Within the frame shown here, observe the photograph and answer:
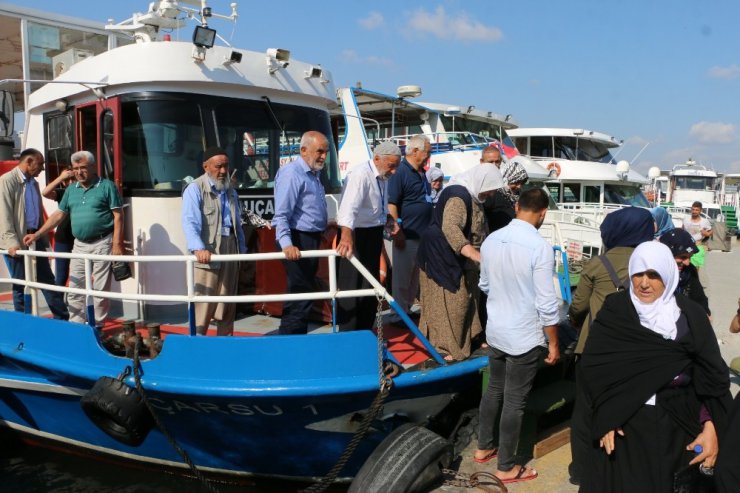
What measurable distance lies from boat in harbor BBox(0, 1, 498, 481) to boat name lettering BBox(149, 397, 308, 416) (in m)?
0.01

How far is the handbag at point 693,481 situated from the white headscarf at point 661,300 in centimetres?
57

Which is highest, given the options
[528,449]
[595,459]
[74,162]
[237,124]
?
[237,124]

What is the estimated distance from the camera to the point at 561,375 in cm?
438

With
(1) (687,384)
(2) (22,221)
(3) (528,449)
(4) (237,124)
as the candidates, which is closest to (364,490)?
(3) (528,449)

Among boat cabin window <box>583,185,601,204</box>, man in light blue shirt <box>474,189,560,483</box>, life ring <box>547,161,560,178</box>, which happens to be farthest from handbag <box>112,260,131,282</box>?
boat cabin window <box>583,185,601,204</box>

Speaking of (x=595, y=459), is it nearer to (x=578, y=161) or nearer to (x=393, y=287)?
(x=393, y=287)

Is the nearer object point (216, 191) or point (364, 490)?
point (364, 490)

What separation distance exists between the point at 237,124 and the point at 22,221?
6.08 feet

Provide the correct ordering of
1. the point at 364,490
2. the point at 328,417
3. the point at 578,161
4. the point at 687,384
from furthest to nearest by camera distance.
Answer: the point at 578,161 → the point at 328,417 → the point at 364,490 → the point at 687,384

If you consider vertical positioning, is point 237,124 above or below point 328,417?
above

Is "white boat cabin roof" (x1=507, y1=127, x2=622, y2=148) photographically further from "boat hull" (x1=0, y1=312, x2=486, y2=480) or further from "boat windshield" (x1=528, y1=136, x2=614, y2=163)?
"boat hull" (x1=0, y1=312, x2=486, y2=480)

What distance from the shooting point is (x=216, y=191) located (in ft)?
13.5

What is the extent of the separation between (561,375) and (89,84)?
165 inches

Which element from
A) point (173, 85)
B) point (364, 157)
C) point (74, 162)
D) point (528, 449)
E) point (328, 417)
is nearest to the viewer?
point (328, 417)
